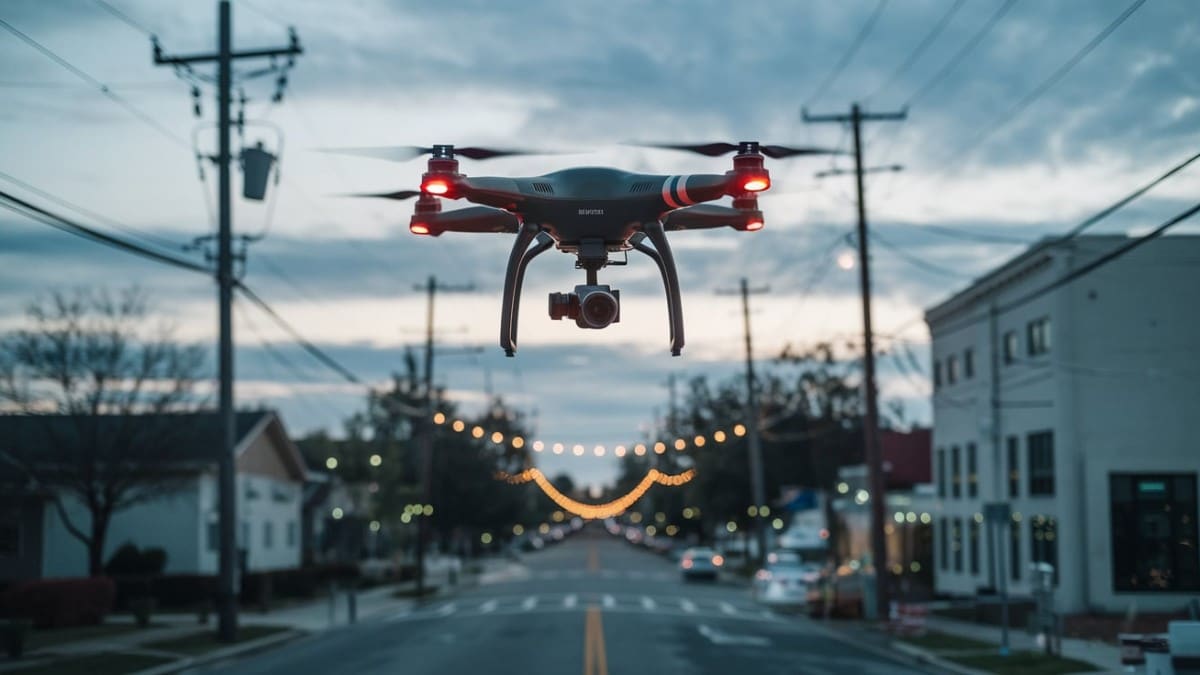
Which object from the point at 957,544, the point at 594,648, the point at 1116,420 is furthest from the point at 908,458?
the point at 594,648

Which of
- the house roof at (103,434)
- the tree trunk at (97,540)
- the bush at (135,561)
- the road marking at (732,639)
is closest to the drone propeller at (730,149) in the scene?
the road marking at (732,639)

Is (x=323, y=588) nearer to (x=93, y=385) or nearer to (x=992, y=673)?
(x=93, y=385)

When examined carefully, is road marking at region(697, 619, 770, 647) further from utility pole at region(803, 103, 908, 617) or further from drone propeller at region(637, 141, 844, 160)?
drone propeller at region(637, 141, 844, 160)

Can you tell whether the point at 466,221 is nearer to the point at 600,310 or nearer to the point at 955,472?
the point at 600,310

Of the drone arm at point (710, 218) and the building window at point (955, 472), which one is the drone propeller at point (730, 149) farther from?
the building window at point (955, 472)

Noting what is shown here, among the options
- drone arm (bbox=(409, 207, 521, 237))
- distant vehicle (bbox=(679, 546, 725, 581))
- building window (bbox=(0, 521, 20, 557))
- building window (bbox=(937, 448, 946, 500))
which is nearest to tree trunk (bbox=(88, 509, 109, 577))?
building window (bbox=(0, 521, 20, 557))

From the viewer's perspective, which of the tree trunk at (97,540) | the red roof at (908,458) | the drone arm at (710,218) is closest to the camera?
the drone arm at (710,218)
